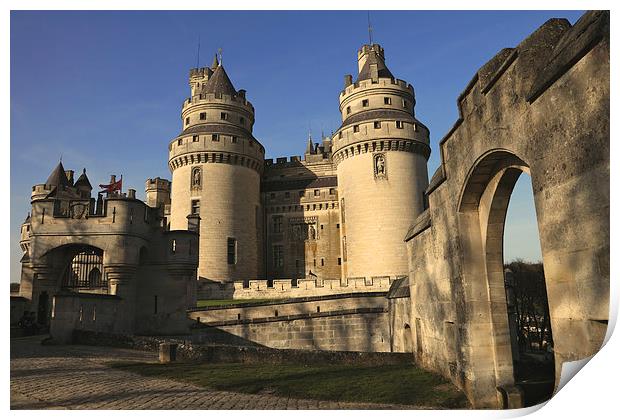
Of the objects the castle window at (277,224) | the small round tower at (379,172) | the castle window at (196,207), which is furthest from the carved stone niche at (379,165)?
the castle window at (196,207)

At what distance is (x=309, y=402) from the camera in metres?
6.45

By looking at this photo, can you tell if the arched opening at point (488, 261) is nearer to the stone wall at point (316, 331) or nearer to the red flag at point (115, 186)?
the stone wall at point (316, 331)

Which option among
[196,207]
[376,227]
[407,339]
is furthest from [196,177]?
[407,339]

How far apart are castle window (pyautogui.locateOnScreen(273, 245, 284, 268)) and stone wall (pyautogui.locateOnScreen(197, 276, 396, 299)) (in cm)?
757

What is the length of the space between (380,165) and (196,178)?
15.5 m

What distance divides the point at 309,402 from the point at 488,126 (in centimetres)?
466

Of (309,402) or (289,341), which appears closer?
(309,402)

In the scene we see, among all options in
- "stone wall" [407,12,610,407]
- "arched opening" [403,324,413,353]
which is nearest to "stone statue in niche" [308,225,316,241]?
"arched opening" [403,324,413,353]

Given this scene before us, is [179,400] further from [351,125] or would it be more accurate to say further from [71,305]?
[351,125]

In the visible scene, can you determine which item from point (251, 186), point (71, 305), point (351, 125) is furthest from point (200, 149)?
point (71, 305)

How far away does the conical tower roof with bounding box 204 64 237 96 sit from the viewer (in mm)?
40938

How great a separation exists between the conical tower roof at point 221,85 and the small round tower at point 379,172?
10903 mm

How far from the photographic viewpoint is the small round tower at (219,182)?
36.9m

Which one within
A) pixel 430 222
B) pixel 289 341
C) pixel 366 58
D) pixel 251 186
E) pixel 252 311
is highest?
pixel 366 58
